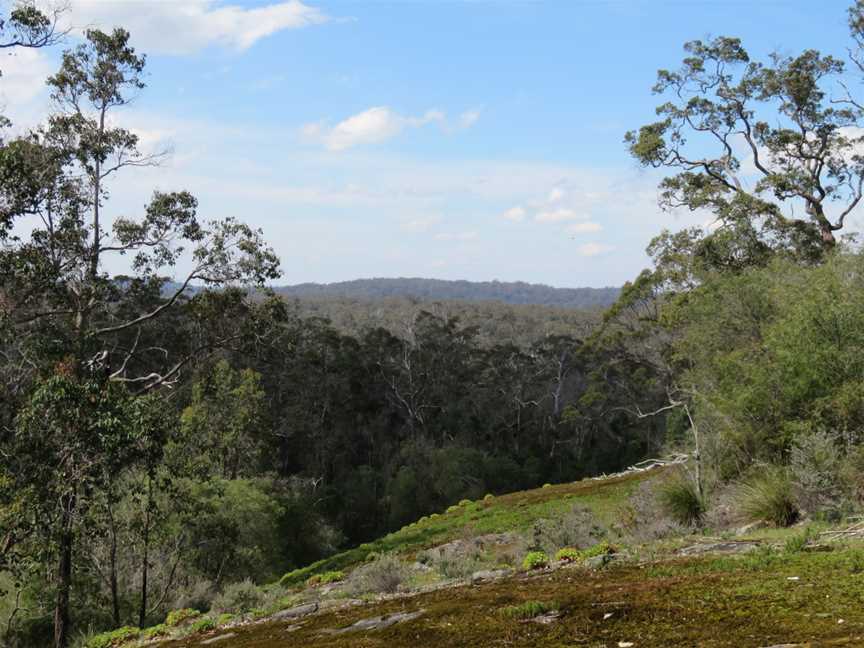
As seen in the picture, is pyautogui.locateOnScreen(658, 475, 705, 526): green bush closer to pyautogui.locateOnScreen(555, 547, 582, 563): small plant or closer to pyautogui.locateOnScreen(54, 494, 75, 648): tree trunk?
pyautogui.locateOnScreen(555, 547, 582, 563): small plant

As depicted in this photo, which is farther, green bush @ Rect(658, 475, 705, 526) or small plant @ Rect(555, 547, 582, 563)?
green bush @ Rect(658, 475, 705, 526)

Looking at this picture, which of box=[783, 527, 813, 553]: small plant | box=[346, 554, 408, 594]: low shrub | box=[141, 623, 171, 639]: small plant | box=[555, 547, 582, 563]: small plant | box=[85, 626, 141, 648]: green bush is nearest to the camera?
box=[783, 527, 813, 553]: small plant

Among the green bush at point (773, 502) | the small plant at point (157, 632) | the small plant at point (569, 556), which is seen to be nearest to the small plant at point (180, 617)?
Answer: the small plant at point (157, 632)

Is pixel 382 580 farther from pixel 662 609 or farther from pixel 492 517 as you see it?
pixel 492 517

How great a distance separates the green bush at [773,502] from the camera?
30.3 ft

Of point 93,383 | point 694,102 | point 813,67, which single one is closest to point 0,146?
point 93,383

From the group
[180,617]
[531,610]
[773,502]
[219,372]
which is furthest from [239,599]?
[219,372]

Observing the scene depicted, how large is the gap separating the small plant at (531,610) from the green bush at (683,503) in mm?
6363

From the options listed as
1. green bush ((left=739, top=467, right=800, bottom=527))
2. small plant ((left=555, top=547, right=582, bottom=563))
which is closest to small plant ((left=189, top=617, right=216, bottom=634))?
small plant ((left=555, top=547, right=582, bottom=563))

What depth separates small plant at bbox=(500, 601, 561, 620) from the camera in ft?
17.7

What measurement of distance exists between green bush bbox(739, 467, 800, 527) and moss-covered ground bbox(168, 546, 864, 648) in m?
3.54

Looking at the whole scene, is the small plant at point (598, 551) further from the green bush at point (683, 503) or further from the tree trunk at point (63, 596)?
the tree trunk at point (63, 596)

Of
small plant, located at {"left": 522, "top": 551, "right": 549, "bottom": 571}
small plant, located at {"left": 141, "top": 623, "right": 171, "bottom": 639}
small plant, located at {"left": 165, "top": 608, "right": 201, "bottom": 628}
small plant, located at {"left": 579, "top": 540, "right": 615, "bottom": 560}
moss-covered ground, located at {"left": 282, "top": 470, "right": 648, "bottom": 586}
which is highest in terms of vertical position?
small plant, located at {"left": 579, "top": 540, "right": 615, "bottom": 560}

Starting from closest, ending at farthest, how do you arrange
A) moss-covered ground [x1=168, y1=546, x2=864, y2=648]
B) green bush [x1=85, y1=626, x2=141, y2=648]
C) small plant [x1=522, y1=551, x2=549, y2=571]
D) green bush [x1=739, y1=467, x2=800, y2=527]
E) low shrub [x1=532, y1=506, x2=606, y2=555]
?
moss-covered ground [x1=168, y1=546, x2=864, y2=648]
small plant [x1=522, y1=551, x2=549, y2=571]
green bush [x1=739, y1=467, x2=800, y2=527]
green bush [x1=85, y1=626, x2=141, y2=648]
low shrub [x1=532, y1=506, x2=606, y2=555]
